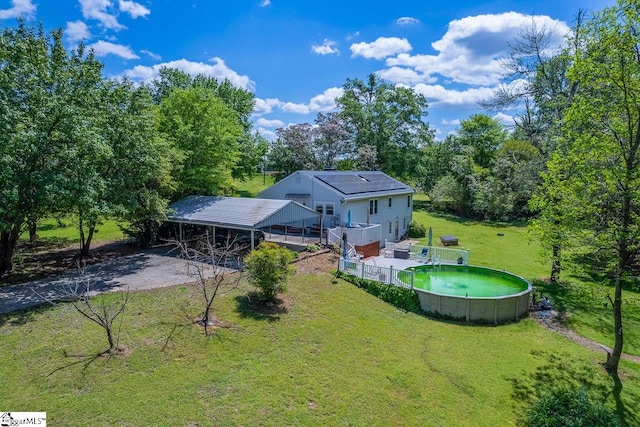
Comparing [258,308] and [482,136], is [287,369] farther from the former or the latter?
[482,136]

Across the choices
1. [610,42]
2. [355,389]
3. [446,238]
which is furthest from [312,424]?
[446,238]

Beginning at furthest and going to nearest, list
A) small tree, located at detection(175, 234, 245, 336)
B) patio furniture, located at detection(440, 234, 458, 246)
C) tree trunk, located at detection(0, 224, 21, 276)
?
patio furniture, located at detection(440, 234, 458, 246), tree trunk, located at detection(0, 224, 21, 276), small tree, located at detection(175, 234, 245, 336)

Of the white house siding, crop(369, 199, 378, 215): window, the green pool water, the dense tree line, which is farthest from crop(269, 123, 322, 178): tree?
the green pool water

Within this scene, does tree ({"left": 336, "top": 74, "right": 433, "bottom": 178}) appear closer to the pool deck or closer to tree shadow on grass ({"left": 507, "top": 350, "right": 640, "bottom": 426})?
the pool deck

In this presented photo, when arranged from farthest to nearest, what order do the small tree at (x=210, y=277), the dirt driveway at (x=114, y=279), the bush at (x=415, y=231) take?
the bush at (x=415, y=231), the dirt driveway at (x=114, y=279), the small tree at (x=210, y=277)

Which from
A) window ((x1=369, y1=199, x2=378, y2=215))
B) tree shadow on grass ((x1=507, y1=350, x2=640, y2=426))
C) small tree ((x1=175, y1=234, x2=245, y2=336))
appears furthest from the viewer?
window ((x1=369, y1=199, x2=378, y2=215))

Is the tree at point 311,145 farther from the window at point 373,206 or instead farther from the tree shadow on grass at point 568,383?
the tree shadow on grass at point 568,383

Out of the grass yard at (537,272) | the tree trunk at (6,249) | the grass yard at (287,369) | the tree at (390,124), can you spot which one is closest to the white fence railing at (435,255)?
the grass yard at (537,272)
